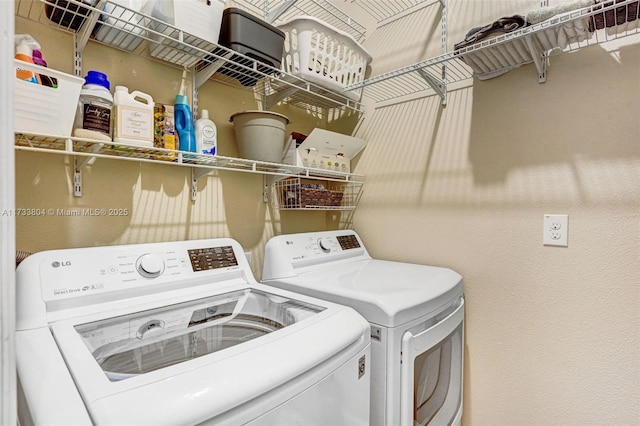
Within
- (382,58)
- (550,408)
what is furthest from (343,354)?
(382,58)

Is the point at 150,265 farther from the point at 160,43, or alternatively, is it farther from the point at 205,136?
the point at 160,43

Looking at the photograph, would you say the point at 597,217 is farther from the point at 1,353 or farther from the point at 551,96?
the point at 1,353

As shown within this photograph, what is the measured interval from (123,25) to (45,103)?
0.40 metres

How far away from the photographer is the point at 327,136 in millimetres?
1682

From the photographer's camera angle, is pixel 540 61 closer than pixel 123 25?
No

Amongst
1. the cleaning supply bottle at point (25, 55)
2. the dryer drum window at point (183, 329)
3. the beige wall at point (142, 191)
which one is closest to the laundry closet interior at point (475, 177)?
the beige wall at point (142, 191)

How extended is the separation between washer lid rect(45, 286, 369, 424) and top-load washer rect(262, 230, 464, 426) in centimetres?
14

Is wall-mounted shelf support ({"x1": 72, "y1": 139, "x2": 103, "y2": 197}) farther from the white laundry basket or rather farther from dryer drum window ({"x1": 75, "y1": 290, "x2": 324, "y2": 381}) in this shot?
the white laundry basket

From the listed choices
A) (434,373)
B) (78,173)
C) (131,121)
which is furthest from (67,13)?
(434,373)

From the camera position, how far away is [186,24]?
1.10 meters

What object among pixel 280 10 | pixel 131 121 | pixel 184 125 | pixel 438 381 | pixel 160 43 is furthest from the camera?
pixel 280 10

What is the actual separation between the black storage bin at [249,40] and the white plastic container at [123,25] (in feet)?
0.92

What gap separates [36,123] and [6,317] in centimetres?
64

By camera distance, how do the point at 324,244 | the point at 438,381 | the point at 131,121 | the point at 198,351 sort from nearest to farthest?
the point at 198,351, the point at 131,121, the point at 438,381, the point at 324,244
